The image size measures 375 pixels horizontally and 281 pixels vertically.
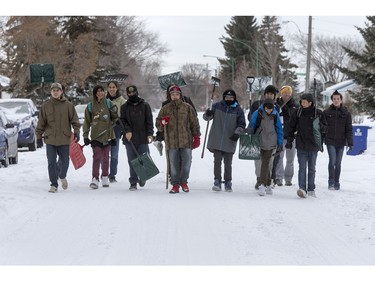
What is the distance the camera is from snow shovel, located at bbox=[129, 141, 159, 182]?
11445 millimetres

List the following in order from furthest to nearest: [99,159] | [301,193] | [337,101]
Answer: [337,101], [99,159], [301,193]

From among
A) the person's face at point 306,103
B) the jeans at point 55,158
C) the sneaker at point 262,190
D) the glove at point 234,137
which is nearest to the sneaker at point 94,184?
the jeans at point 55,158

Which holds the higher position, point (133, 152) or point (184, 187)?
point (133, 152)

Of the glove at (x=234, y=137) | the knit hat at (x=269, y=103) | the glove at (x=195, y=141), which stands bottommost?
the glove at (x=195, y=141)

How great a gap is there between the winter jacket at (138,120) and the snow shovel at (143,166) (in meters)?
0.21

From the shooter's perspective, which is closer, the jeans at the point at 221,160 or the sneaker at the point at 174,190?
the sneaker at the point at 174,190

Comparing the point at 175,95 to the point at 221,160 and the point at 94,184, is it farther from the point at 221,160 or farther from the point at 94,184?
the point at 94,184

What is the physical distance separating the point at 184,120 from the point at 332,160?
304cm

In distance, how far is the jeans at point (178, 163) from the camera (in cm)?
1132

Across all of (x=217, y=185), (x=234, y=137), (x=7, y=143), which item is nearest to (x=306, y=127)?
(x=234, y=137)

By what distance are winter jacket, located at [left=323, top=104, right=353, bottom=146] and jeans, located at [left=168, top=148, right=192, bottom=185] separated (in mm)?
2811

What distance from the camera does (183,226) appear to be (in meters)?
8.16

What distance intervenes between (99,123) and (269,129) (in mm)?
2972

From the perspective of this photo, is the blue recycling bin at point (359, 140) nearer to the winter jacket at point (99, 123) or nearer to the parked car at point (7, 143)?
the parked car at point (7, 143)
